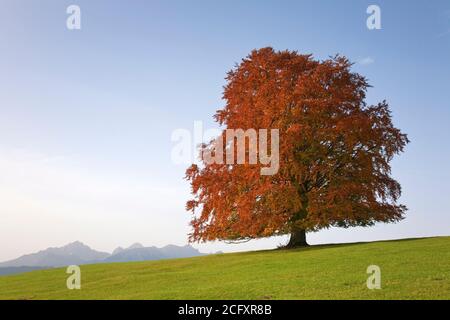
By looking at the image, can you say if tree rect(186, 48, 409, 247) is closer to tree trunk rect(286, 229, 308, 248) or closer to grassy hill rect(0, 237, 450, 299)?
tree trunk rect(286, 229, 308, 248)

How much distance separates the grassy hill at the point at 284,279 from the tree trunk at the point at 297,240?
257 inches

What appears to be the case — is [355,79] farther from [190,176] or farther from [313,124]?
[190,176]

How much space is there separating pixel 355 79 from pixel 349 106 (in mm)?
3210

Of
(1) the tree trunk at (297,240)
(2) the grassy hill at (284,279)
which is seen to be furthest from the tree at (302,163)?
(2) the grassy hill at (284,279)

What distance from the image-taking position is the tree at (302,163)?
3034 centimetres

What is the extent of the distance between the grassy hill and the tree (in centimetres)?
432

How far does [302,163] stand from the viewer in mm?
31438

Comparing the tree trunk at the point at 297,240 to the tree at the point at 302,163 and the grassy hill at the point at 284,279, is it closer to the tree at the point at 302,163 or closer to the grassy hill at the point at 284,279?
the tree at the point at 302,163

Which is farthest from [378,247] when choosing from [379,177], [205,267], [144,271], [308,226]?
[144,271]

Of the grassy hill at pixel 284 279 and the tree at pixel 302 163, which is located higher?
the tree at pixel 302 163

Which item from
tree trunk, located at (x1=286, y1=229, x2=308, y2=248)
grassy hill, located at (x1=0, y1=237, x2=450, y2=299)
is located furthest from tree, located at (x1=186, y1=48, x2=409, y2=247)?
grassy hill, located at (x1=0, y1=237, x2=450, y2=299)

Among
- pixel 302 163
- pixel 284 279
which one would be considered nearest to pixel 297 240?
pixel 302 163

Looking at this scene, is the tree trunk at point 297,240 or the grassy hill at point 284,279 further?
the tree trunk at point 297,240

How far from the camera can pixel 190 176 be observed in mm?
34719
